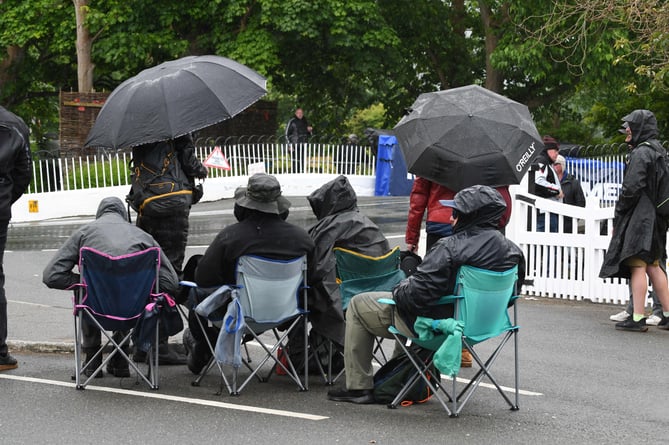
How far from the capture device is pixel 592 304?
12602 millimetres

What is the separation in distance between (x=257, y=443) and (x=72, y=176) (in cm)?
1735

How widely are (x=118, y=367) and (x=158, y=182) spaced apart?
1.42m

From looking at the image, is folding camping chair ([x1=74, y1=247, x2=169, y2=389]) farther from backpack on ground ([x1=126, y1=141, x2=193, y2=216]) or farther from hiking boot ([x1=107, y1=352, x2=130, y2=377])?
backpack on ground ([x1=126, y1=141, x2=193, y2=216])

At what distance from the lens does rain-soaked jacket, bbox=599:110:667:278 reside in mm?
10328

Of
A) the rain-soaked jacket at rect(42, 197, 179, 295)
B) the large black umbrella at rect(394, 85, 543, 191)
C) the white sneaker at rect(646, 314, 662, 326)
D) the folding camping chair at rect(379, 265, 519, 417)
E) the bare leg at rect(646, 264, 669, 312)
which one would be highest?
the large black umbrella at rect(394, 85, 543, 191)

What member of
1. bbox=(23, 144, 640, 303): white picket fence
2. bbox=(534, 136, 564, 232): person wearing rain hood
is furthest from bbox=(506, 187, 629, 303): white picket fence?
bbox=(534, 136, 564, 232): person wearing rain hood

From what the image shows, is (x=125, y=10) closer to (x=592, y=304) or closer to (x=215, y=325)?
(x=592, y=304)

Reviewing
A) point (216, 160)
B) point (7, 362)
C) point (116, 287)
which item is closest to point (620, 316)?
point (116, 287)

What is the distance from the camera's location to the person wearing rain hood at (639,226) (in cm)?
1034

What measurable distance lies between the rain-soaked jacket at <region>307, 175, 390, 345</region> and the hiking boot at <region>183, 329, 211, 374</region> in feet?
2.67

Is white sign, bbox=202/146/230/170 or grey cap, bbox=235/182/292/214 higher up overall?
grey cap, bbox=235/182/292/214

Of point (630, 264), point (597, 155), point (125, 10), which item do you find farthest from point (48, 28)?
point (630, 264)

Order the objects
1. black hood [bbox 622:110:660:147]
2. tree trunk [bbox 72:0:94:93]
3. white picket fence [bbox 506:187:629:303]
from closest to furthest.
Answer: black hood [bbox 622:110:660:147], white picket fence [bbox 506:187:629:303], tree trunk [bbox 72:0:94:93]

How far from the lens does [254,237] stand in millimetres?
7438
